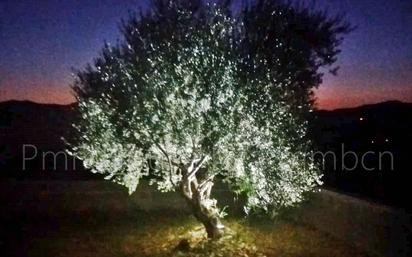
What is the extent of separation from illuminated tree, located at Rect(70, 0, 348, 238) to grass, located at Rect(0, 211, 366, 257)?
0.94 meters

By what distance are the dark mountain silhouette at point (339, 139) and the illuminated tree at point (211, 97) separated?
4.60 feet

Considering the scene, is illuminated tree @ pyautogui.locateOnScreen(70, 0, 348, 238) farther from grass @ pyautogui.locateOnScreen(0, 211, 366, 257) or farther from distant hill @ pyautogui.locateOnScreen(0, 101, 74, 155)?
distant hill @ pyautogui.locateOnScreen(0, 101, 74, 155)

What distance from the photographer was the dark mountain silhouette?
15.2 m

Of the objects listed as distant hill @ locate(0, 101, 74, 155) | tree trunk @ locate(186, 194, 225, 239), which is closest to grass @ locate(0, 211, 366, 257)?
tree trunk @ locate(186, 194, 225, 239)

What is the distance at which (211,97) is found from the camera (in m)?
11.3

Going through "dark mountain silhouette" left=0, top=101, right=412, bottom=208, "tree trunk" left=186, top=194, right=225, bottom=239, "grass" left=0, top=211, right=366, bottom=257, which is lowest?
"grass" left=0, top=211, right=366, bottom=257

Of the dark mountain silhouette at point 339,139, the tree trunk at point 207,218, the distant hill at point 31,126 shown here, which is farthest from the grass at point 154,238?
the distant hill at point 31,126

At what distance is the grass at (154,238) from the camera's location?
42.1 feet

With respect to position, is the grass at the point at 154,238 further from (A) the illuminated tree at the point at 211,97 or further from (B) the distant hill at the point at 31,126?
(B) the distant hill at the point at 31,126

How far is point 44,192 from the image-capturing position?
17.7m

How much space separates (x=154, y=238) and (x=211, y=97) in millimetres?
4844

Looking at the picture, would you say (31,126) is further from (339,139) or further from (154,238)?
(154,238)

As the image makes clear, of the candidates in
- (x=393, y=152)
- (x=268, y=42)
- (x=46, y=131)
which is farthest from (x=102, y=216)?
(x=46, y=131)

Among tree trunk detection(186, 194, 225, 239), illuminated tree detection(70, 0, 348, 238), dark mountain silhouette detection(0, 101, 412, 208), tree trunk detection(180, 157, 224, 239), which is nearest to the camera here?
illuminated tree detection(70, 0, 348, 238)
